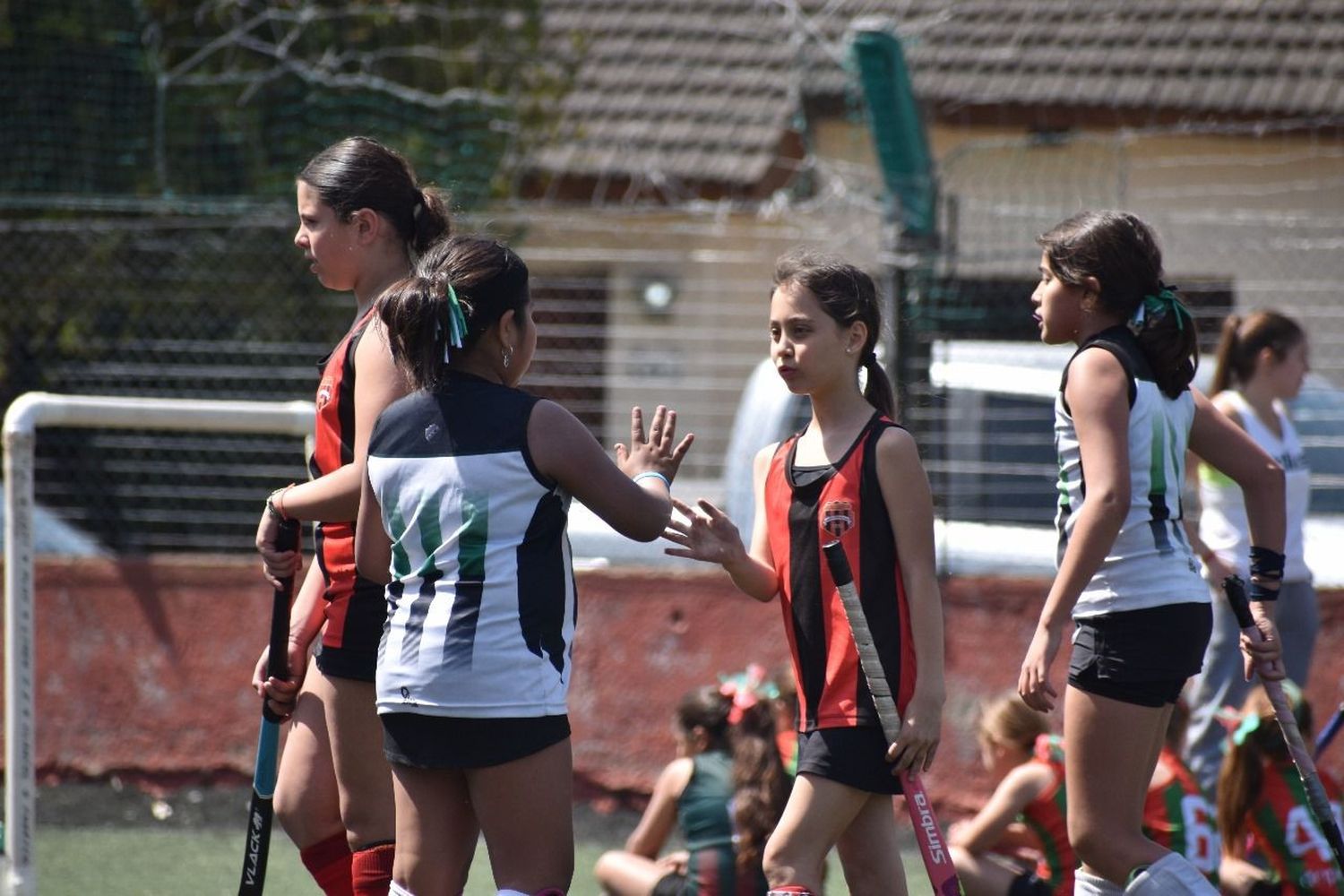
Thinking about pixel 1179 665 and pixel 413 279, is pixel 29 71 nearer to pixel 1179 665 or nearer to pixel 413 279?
pixel 413 279

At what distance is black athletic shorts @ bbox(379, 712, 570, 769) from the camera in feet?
9.89

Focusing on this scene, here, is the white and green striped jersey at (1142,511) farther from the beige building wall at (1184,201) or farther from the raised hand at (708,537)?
the beige building wall at (1184,201)

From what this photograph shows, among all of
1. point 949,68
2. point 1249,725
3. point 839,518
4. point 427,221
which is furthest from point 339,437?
point 949,68

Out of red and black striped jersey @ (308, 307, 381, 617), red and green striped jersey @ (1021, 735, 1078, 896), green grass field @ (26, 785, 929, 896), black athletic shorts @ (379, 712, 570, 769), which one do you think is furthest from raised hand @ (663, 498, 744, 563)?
green grass field @ (26, 785, 929, 896)

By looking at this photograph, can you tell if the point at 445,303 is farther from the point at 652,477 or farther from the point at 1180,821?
the point at 1180,821

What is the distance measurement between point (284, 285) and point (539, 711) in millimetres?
5376

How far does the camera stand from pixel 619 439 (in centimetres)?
833

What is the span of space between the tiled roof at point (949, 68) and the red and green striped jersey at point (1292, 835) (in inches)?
247

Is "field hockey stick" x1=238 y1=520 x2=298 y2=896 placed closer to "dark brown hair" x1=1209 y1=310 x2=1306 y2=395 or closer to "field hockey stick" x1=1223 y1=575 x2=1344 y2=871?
"field hockey stick" x1=1223 y1=575 x2=1344 y2=871

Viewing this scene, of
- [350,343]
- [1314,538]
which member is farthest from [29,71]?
[1314,538]

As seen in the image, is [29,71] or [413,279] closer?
[413,279]

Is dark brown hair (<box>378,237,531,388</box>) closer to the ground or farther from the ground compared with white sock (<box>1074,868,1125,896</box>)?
farther from the ground

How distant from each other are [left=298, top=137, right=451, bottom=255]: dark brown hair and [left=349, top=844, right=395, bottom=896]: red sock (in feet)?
4.34

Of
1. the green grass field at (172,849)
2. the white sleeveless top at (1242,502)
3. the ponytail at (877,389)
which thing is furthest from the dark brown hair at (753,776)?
the white sleeveless top at (1242,502)
